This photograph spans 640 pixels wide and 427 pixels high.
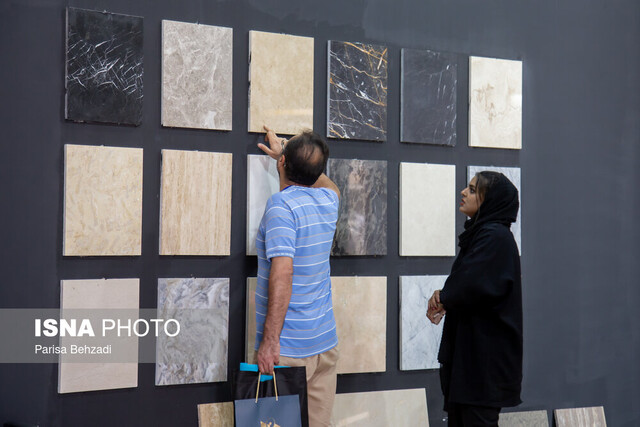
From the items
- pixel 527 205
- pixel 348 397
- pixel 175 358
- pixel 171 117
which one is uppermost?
pixel 171 117

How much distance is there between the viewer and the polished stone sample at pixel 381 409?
10.9ft

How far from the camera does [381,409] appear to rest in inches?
134

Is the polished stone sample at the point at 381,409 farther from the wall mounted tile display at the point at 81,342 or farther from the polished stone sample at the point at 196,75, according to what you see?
the polished stone sample at the point at 196,75

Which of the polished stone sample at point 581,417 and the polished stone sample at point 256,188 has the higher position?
the polished stone sample at point 256,188

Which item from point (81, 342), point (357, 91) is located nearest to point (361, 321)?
point (357, 91)

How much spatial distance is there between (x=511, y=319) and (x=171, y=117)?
1.57 m

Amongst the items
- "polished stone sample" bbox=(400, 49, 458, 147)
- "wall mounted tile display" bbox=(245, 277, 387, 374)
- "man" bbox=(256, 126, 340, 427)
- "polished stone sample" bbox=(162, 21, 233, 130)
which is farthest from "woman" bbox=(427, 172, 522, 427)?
"polished stone sample" bbox=(162, 21, 233, 130)

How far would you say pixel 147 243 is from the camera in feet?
9.75

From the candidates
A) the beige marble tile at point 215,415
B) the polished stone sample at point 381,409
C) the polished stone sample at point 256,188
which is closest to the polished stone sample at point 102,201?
the polished stone sample at point 256,188

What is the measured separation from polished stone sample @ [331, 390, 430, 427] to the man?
457 millimetres

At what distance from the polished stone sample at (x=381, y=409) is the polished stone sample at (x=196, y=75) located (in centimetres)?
136

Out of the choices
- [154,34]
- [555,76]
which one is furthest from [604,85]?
[154,34]

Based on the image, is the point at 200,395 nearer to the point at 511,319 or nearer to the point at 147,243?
the point at 147,243

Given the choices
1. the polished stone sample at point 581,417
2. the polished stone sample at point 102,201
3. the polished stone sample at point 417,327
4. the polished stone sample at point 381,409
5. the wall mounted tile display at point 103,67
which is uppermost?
the wall mounted tile display at point 103,67
